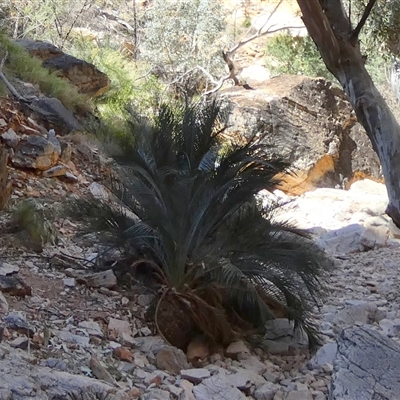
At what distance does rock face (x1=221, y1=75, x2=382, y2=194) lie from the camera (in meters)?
12.5

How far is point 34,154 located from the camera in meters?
7.09

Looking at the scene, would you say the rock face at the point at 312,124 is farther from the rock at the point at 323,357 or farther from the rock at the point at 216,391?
the rock at the point at 216,391

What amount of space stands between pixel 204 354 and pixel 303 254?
99 cm

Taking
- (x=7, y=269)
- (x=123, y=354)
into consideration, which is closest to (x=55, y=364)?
(x=123, y=354)

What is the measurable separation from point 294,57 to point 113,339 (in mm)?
13778

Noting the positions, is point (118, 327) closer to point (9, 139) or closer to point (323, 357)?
point (323, 357)

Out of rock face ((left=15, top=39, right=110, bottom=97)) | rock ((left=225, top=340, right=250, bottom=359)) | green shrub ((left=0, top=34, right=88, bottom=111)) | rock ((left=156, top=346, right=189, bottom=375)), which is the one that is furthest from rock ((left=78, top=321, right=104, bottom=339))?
rock face ((left=15, top=39, right=110, bottom=97))

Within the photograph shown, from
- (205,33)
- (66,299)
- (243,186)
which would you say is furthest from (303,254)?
(205,33)

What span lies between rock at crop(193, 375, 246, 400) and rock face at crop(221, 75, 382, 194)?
8.72m

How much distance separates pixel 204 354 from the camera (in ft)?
13.7

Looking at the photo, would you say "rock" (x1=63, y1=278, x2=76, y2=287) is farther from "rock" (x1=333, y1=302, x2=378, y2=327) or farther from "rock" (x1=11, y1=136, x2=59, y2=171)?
"rock" (x1=11, y1=136, x2=59, y2=171)

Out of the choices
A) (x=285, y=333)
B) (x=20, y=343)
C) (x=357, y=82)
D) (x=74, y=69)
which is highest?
(x=74, y=69)

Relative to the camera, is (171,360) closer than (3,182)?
Yes

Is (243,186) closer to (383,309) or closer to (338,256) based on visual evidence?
(383,309)
